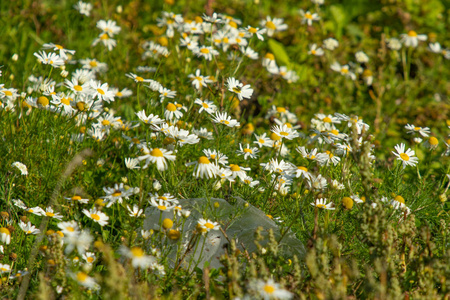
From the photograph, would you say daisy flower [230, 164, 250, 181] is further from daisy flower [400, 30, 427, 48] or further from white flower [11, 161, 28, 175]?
daisy flower [400, 30, 427, 48]

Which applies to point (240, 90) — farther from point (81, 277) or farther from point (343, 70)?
point (343, 70)

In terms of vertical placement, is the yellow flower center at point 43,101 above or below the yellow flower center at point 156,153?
above

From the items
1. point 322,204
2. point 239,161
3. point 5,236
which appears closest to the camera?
point 5,236

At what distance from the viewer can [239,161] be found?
311 cm

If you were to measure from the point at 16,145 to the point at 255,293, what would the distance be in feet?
5.81

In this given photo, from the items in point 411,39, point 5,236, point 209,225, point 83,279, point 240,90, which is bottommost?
point 83,279

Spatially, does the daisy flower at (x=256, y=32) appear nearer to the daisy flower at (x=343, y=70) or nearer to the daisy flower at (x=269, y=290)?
the daisy flower at (x=343, y=70)

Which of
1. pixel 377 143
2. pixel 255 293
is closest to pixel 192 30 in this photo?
pixel 377 143

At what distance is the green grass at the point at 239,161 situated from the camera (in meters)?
1.96

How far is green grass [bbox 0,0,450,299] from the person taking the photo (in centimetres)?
196

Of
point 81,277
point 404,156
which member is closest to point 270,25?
point 404,156

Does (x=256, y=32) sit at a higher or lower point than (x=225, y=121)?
higher

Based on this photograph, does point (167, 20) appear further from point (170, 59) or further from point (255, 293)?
point (255, 293)

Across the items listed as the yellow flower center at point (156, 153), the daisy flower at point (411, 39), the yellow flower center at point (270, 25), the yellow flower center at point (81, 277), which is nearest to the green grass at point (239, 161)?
the yellow flower center at point (81, 277)
